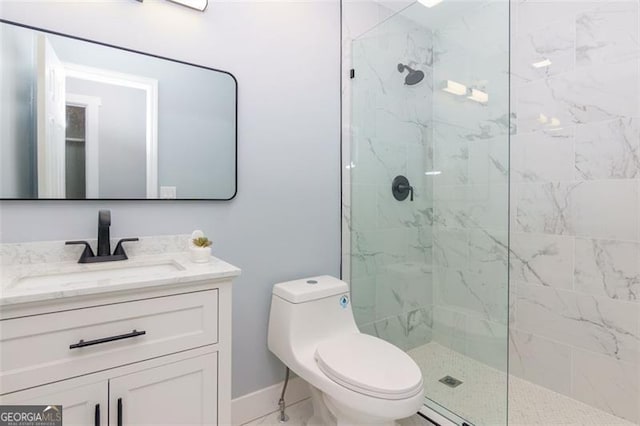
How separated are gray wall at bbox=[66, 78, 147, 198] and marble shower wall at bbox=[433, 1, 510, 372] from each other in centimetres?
154

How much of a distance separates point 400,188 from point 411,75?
0.68 meters

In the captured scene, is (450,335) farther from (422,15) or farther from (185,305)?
(422,15)

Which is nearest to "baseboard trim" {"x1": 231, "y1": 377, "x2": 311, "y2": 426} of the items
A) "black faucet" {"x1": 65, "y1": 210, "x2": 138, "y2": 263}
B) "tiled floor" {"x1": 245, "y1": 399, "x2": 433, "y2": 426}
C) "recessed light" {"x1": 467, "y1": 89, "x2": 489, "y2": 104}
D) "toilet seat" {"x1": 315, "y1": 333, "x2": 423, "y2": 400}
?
"tiled floor" {"x1": 245, "y1": 399, "x2": 433, "y2": 426}

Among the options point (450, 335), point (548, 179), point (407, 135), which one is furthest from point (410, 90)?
point (450, 335)

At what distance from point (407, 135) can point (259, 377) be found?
1597 mm

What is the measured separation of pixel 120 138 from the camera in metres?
1.34

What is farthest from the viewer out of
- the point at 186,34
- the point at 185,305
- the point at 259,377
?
the point at 259,377

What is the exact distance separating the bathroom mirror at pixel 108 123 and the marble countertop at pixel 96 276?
26 centimetres

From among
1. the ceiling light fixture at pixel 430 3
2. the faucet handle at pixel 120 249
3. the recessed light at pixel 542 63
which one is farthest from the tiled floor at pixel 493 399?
the ceiling light fixture at pixel 430 3

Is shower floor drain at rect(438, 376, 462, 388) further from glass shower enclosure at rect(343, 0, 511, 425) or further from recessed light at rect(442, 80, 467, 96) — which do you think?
recessed light at rect(442, 80, 467, 96)

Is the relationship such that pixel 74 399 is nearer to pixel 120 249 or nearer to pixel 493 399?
pixel 120 249

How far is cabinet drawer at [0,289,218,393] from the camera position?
86 centimetres

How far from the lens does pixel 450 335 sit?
196 cm

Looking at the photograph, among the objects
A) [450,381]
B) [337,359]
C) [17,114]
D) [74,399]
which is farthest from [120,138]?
[450,381]
